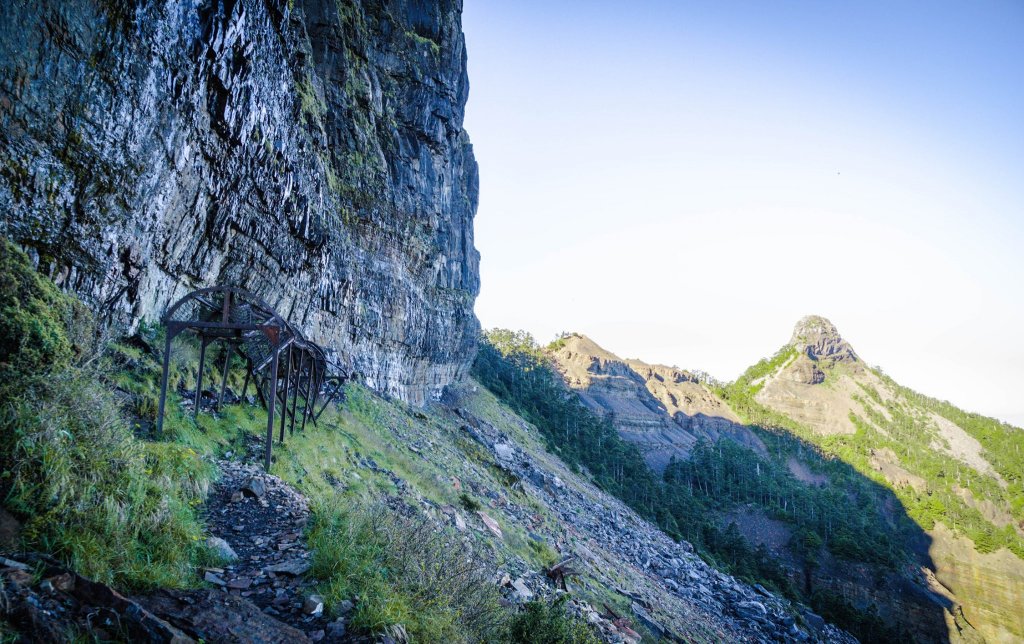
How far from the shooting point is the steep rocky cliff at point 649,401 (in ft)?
308

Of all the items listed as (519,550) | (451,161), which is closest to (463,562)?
(519,550)

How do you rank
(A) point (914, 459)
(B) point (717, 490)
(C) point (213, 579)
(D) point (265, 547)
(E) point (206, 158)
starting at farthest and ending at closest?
(A) point (914, 459)
(B) point (717, 490)
(E) point (206, 158)
(D) point (265, 547)
(C) point (213, 579)

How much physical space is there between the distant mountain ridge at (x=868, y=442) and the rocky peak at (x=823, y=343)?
1.33 ft

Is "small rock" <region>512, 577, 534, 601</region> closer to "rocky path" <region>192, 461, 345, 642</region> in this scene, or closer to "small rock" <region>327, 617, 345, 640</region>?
"rocky path" <region>192, 461, 345, 642</region>

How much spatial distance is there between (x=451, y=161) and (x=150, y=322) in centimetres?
3499

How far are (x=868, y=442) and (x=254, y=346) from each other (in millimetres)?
155416

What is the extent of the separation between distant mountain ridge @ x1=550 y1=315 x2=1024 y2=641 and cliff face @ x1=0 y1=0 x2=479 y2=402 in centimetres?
6109

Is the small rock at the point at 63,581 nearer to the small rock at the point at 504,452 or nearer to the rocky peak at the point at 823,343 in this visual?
the small rock at the point at 504,452

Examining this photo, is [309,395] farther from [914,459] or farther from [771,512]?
[914,459]

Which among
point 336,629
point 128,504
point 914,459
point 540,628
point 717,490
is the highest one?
point 914,459

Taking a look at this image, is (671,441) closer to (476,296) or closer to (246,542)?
(476,296)

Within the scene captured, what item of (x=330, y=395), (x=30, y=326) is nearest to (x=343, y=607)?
(x=30, y=326)

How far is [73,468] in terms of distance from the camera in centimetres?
452

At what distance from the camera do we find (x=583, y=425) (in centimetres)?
7244
